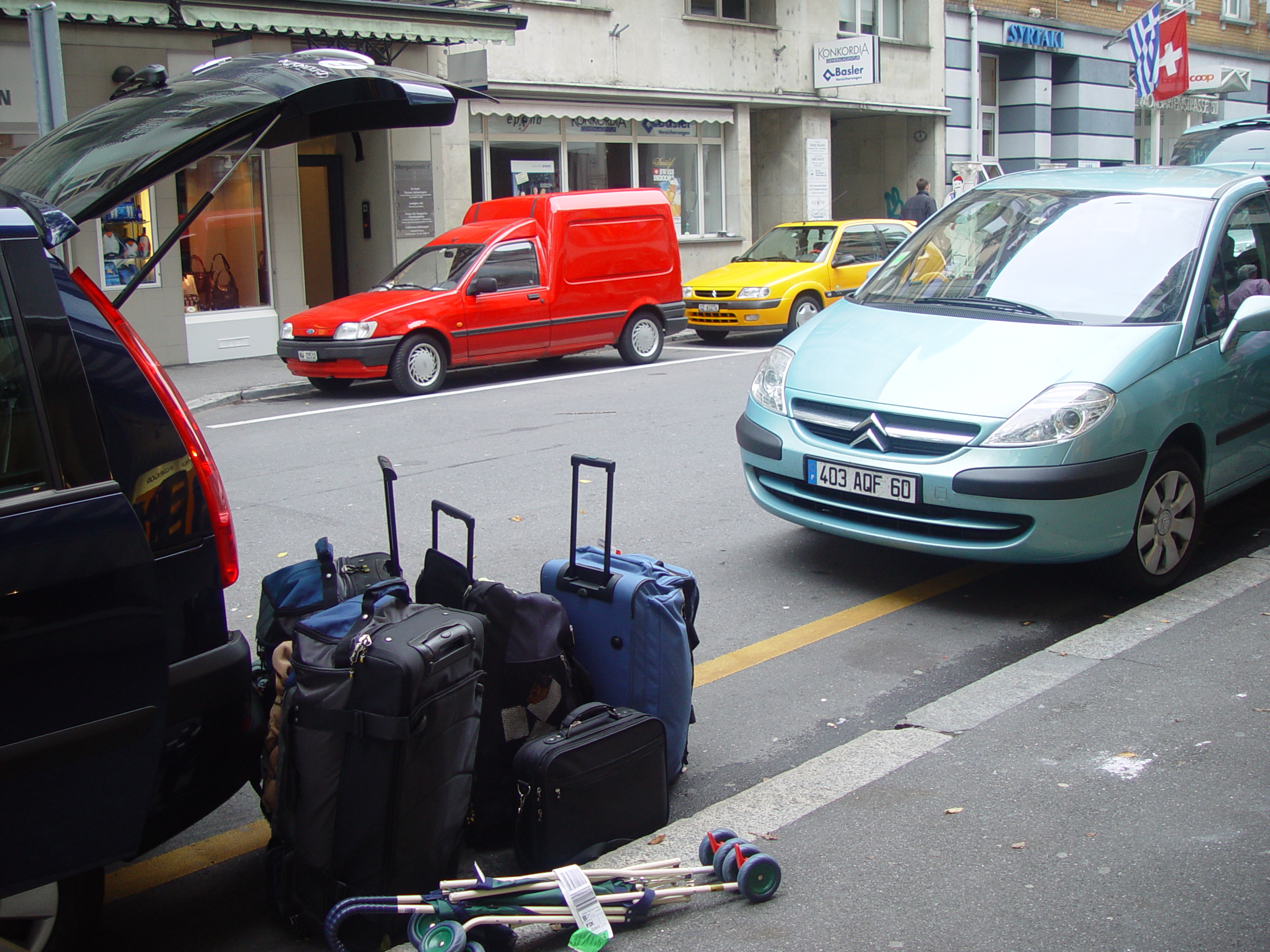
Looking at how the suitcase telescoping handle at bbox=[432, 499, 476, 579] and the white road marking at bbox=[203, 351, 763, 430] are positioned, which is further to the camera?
the white road marking at bbox=[203, 351, 763, 430]

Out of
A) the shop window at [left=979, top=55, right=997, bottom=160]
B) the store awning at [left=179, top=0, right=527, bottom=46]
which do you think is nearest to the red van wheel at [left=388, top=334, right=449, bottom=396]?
the store awning at [left=179, top=0, right=527, bottom=46]

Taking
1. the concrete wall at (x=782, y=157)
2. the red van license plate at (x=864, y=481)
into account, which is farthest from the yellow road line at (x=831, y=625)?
the concrete wall at (x=782, y=157)

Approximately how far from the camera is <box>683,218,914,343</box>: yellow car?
16594 millimetres

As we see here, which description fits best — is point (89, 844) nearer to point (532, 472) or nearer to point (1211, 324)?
point (1211, 324)

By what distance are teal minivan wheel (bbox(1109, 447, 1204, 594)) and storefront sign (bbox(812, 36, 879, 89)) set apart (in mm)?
19460

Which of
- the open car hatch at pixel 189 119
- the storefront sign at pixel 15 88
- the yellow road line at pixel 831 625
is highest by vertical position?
the storefront sign at pixel 15 88

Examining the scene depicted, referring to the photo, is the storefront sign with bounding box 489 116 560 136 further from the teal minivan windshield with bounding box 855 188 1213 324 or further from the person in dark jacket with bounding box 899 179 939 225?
the teal minivan windshield with bounding box 855 188 1213 324

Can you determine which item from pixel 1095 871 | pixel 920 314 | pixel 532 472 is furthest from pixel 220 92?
pixel 532 472

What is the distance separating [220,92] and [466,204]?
52.6 feet

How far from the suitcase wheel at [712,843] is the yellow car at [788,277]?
13710mm

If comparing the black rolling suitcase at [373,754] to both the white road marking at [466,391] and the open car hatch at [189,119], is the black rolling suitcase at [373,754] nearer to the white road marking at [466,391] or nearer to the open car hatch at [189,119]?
the open car hatch at [189,119]

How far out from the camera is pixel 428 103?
431cm

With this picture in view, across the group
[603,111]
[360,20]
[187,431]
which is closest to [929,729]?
[187,431]

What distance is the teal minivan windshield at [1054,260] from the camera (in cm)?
557
